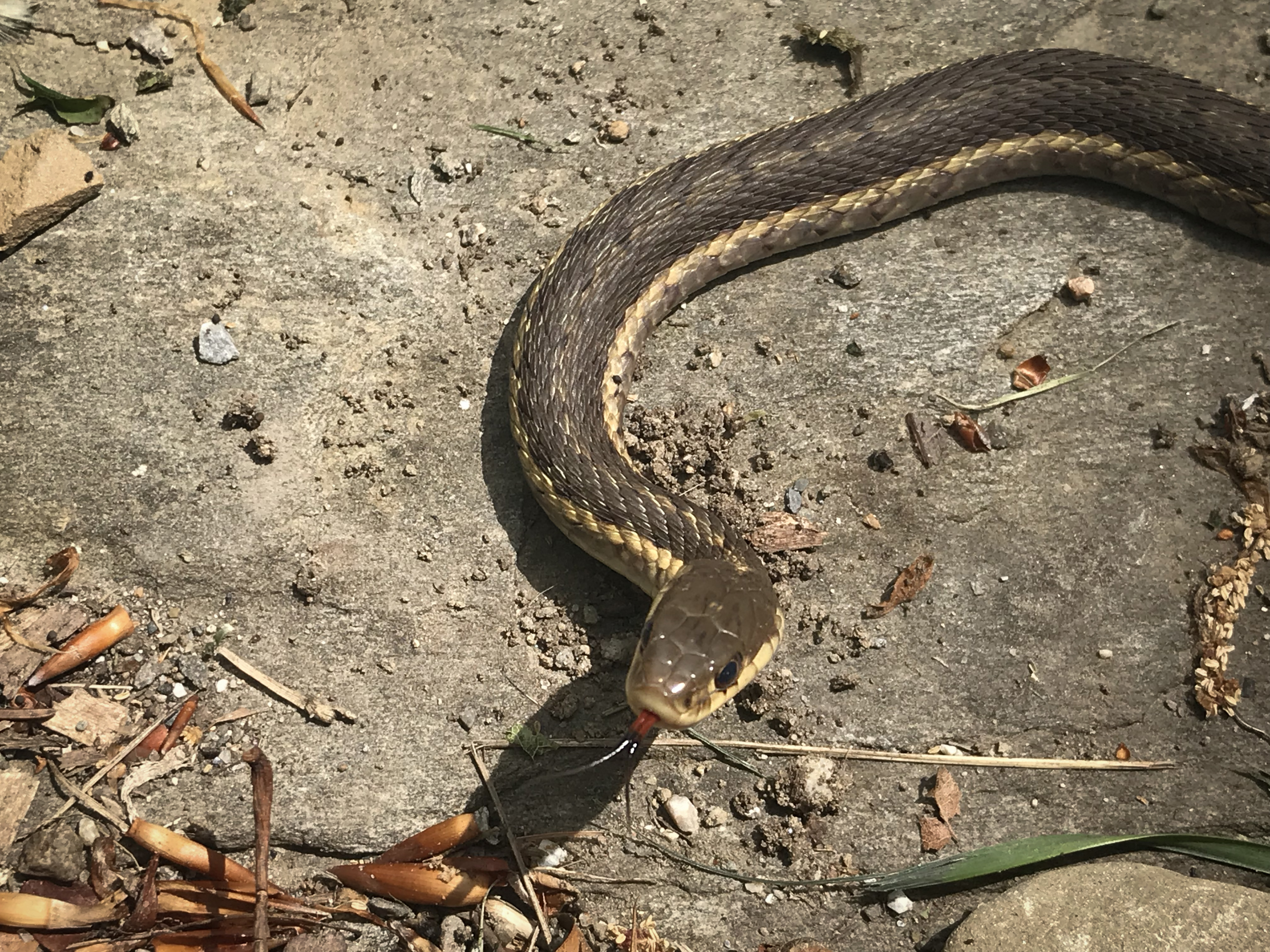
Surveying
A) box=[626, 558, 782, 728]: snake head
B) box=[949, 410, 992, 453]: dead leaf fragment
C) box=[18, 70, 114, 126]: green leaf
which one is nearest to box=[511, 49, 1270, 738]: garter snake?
box=[626, 558, 782, 728]: snake head

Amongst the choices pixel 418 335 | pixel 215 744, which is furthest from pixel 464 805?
pixel 418 335

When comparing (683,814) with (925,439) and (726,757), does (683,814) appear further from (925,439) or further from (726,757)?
(925,439)

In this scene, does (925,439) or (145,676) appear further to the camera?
(925,439)

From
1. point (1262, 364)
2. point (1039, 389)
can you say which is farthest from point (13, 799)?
point (1262, 364)

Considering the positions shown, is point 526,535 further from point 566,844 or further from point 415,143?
point 415,143

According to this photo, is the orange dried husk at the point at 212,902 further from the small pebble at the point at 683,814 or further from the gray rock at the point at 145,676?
the small pebble at the point at 683,814

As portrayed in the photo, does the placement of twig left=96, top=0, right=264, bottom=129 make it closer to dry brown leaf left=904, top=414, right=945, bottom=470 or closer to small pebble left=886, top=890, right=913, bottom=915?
dry brown leaf left=904, top=414, right=945, bottom=470
